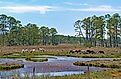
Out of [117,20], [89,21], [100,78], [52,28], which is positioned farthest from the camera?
[52,28]

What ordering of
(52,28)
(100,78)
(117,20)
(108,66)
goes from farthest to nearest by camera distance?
1. (52,28)
2. (117,20)
3. (108,66)
4. (100,78)

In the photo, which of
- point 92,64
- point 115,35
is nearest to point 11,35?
point 115,35

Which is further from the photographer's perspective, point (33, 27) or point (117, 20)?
point (33, 27)

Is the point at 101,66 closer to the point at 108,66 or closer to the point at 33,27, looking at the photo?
the point at 108,66

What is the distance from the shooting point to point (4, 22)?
128m

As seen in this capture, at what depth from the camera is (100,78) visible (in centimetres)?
2578

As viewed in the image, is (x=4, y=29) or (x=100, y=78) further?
(x=4, y=29)

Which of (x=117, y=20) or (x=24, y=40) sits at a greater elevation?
(x=117, y=20)

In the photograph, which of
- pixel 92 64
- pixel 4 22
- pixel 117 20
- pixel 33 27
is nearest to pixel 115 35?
pixel 117 20

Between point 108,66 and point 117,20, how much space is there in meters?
74.7

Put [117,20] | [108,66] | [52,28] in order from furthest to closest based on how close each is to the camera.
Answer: [52,28], [117,20], [108,66]

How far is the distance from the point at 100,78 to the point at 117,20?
313 ft

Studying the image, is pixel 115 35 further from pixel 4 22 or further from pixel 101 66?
pixel 101 66

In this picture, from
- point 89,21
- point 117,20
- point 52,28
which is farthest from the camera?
point 52,28
